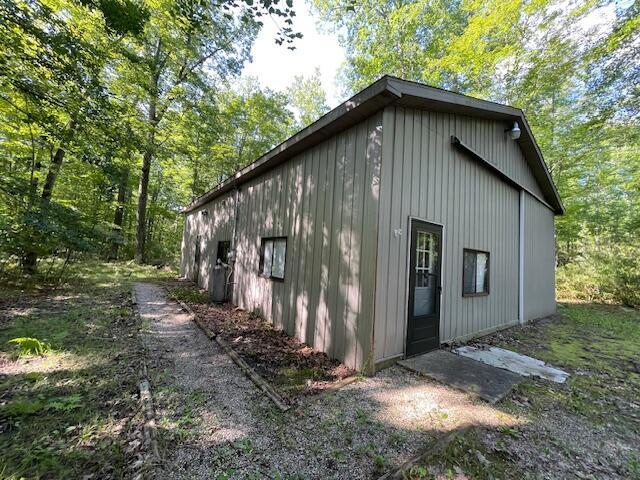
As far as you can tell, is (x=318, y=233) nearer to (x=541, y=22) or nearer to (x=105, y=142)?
(x=105, y=142)

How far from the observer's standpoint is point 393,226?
3.82 m

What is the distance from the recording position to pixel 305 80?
61.8ft

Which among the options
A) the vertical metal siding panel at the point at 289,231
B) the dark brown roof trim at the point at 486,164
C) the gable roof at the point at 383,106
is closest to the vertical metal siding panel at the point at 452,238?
the dark brown roof trim at the point at 486,164

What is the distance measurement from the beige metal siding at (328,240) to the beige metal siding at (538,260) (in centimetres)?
599

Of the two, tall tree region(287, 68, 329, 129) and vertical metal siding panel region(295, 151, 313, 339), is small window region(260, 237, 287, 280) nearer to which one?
vertical metal siding panel region(295, 151, 313, 339)

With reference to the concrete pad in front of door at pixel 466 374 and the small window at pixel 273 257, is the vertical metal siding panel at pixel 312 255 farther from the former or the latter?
the concrete pad in front of door at pixel 466 374

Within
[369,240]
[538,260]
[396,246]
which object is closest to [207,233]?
[369,240]

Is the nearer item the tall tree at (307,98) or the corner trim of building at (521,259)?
the corner trim of building at (521,259)

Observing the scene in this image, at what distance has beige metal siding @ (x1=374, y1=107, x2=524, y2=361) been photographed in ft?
12.4

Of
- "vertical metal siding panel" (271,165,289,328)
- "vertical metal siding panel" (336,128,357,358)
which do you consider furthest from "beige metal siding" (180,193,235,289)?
"vertical metal siding panel" (336,128,357,358)

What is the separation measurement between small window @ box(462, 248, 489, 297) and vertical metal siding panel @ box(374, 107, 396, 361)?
7.87 feet

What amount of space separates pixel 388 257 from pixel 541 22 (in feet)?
40.2

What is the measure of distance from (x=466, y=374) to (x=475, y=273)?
2.62 metres

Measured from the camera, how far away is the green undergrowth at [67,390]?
1981mm
